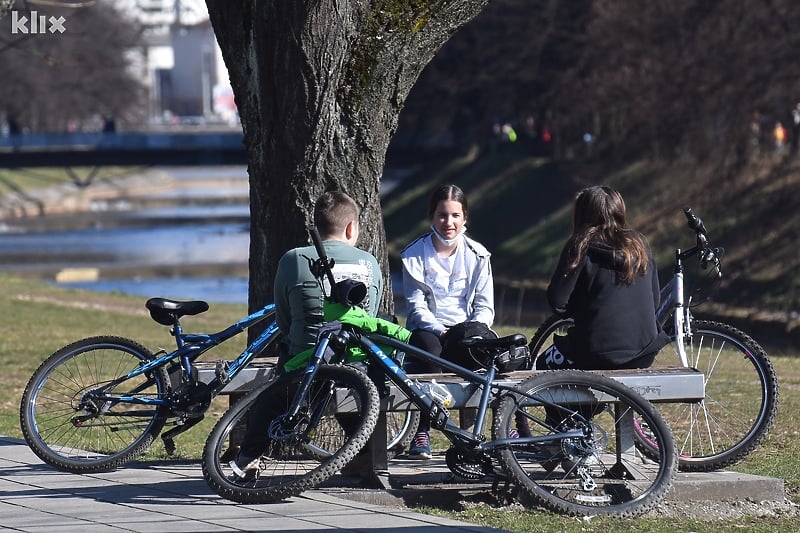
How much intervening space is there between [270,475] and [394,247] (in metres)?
42.6

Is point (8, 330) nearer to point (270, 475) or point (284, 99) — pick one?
point (284, 99)

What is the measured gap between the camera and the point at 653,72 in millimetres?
41188

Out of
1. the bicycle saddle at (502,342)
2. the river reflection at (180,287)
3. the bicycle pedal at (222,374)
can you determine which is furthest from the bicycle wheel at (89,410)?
the river reflection at (180,287)

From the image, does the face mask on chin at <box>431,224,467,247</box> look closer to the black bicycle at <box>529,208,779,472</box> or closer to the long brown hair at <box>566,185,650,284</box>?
the long brown hair at <box>566,185,650,284</box>

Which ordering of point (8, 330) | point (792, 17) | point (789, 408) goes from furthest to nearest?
point (792, 17) < point (8, 330) < point (789, 408)

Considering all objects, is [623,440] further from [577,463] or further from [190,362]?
[190,362]

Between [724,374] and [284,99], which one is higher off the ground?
[284,99]

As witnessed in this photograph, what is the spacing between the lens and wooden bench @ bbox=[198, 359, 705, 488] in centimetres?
665

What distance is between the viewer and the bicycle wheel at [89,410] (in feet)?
24.0

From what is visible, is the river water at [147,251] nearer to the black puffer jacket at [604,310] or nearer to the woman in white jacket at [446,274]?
the woman in white jacket at [446,274]

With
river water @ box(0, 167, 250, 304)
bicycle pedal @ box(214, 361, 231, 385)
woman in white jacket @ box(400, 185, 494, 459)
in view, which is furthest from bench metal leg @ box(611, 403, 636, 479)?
river water @ box(0, 167, 250, 304)

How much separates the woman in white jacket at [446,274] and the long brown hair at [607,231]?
0.54 metres

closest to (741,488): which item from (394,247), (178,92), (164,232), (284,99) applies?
(284,99)

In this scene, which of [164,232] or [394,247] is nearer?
[394,247]
